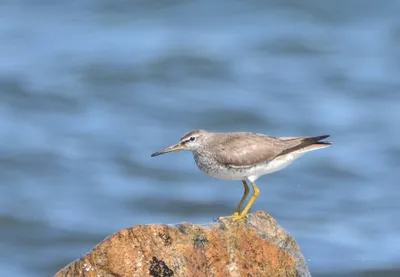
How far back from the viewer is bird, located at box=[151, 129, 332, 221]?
10.4 metres

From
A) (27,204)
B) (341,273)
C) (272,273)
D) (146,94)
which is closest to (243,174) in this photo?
(272,273)

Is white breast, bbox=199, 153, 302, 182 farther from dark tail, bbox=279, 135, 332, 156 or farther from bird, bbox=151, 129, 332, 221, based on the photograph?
dark tail, bbox=279, 135, 332, 156

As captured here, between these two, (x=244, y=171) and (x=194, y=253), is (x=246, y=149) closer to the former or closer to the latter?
(x=244, y=171)

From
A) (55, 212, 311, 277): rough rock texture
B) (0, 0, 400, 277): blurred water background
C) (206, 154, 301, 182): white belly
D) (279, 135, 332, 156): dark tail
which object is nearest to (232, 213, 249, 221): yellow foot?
(55, 212, 311, 277): rough rock texture

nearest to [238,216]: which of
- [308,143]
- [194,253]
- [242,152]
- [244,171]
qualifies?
[244,171]

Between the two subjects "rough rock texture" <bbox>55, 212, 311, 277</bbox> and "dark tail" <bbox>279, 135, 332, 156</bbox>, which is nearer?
"rough rock texture" <bbox>55, 212, 311, 277</bbox>

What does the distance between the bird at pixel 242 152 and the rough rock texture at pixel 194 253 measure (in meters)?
1.16

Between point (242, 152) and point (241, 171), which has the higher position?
point (242, 152)

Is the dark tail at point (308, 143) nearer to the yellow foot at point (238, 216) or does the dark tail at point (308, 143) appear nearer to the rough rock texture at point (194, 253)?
the yellow foot at point (238, 216)

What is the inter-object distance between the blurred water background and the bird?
157 inches

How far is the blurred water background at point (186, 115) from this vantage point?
52.9 ft

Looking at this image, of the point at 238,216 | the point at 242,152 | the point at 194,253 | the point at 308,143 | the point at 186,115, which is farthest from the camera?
the point at 186,115

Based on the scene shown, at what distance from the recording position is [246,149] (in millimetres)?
10484

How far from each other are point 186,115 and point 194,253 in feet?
38.2
